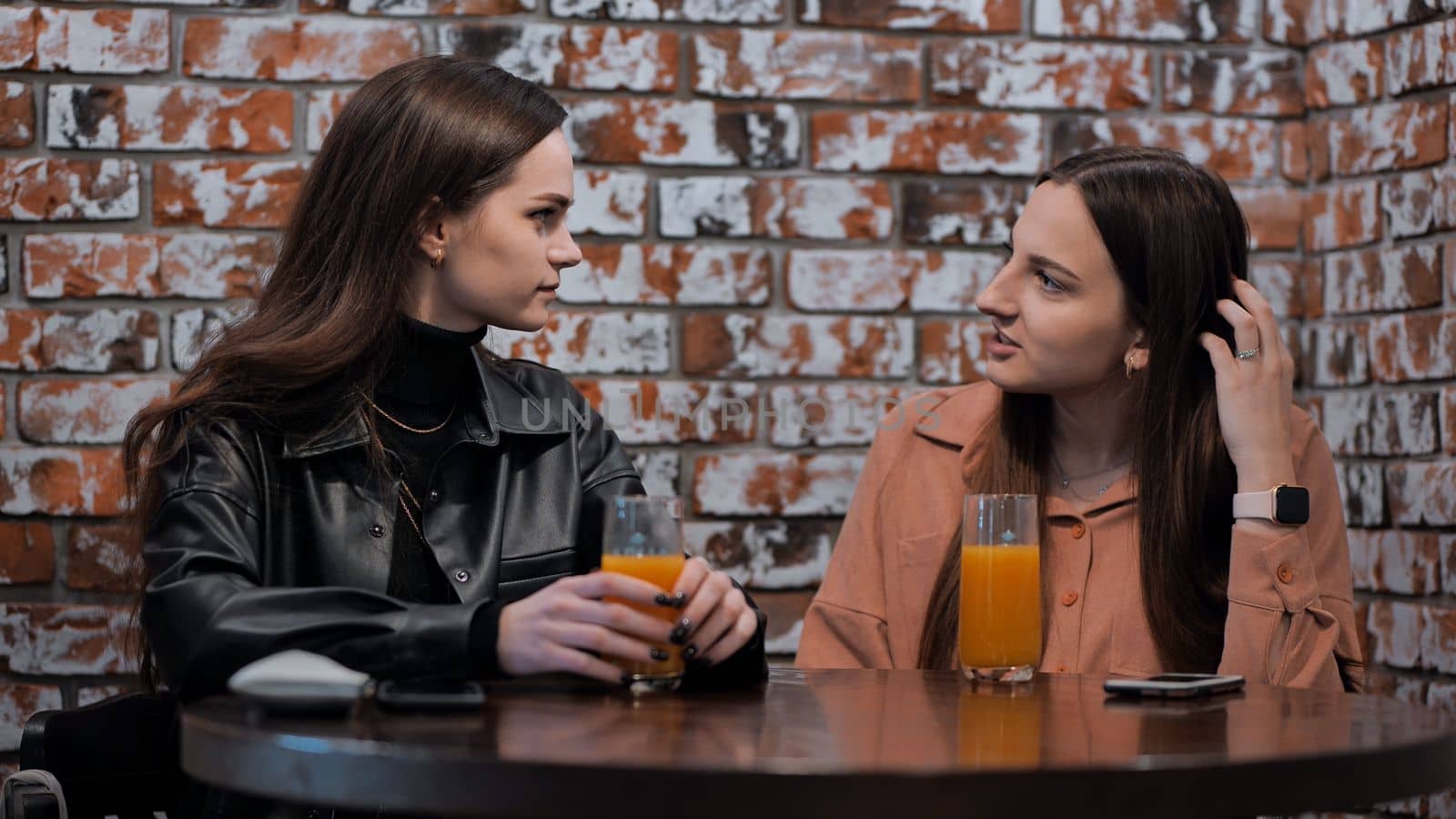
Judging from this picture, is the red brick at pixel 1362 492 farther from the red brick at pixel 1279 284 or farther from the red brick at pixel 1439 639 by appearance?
the red brick at pixel 1279 284

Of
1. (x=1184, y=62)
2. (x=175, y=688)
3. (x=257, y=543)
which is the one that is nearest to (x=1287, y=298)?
(x=1184, y=62)

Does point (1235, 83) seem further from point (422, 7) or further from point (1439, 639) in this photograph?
point (422, 7)

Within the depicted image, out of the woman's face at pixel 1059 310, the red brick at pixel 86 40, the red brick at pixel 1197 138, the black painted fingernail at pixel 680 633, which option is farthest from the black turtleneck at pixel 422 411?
the red brick at pixel 1197 138

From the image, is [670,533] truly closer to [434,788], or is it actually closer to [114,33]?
[434,788]

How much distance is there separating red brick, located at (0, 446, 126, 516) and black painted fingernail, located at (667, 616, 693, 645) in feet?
3.89

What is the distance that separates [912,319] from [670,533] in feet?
3.62

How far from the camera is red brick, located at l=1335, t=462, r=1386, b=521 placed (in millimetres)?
2314

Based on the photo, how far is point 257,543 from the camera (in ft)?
5.11

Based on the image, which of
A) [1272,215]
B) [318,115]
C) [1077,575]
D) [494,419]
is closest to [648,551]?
[494,419]

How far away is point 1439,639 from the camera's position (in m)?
2.17

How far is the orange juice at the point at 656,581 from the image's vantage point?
4.37 feet

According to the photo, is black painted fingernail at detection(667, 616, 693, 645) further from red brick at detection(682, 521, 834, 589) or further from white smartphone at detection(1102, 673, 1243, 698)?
red brick at detection(682, 521, 834, 589)

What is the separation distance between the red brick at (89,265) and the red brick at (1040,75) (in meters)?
1.23

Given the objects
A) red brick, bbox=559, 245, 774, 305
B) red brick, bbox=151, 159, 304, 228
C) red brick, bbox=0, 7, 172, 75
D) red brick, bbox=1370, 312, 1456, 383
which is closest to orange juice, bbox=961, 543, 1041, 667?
red brick, bbox=559, 245, 774, 305
